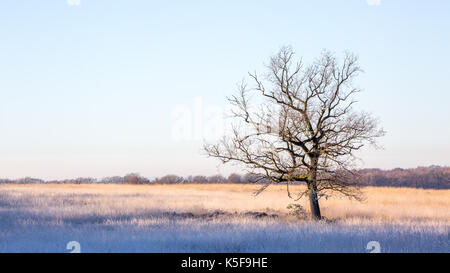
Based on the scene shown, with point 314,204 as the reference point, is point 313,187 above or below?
above

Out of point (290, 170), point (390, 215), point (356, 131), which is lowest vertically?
point (390, 215)

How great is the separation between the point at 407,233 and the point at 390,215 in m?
9.26

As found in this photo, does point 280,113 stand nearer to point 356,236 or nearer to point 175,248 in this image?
point 356,236

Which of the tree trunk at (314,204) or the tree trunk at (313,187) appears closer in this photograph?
the tree trunk at (313,187)

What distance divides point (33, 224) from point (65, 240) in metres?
5.62

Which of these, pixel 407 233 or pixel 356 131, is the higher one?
pixel 356 131

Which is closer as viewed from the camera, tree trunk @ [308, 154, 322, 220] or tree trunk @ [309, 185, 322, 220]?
tree trunk @ [308, 154, 322, 220]

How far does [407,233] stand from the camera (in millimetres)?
13969

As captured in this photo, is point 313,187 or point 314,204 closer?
point 313,187
